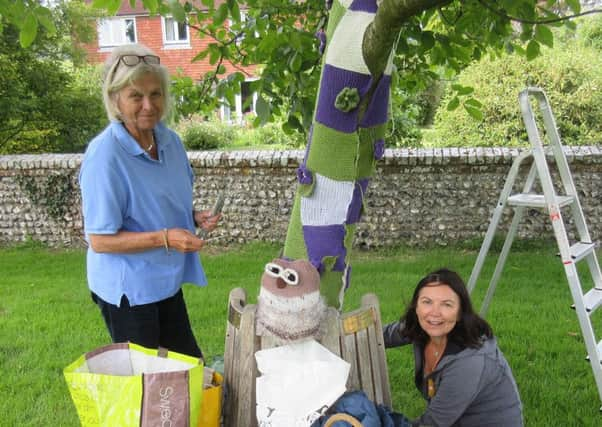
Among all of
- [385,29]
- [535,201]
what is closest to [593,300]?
[535,201]

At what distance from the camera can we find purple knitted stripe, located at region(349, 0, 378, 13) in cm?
168

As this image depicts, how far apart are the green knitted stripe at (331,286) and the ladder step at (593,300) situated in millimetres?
1580

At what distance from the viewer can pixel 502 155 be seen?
6.18 m

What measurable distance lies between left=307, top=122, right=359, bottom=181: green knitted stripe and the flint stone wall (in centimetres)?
465

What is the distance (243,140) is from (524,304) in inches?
386

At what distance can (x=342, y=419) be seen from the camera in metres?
1.63

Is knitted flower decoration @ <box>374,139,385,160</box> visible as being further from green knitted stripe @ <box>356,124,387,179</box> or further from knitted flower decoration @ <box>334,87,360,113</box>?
knitted flower decoration @ <box>334,87,360,113</box>

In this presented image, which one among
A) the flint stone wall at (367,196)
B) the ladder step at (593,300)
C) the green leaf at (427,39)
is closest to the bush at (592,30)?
the flint stone wall at (367,196)

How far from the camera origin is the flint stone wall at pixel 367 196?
6.26m

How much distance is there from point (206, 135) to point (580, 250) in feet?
33.4

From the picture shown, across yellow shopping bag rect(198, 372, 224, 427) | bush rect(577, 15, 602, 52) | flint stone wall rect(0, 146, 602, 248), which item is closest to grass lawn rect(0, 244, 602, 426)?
flint stone wall rect(0, 146, 602, 248)

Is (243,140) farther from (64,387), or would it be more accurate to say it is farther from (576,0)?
(576,0)

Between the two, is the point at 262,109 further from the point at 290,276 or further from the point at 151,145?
the point at 290,276

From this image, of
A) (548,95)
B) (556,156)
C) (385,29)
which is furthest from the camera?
(548,95)
